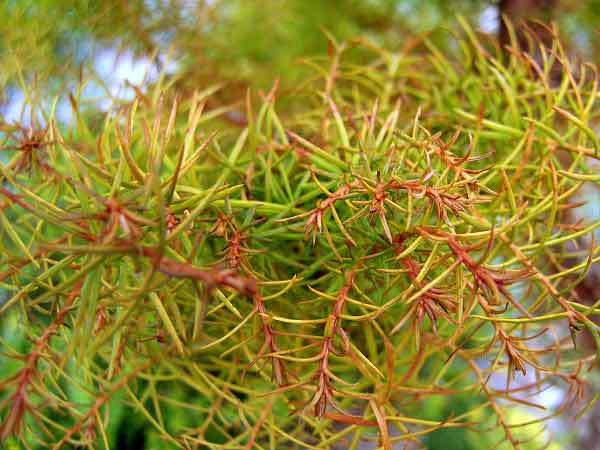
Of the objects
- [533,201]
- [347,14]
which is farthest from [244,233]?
[347,14]

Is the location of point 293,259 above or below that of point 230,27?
below

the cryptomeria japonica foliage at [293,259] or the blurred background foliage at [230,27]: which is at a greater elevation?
the blurred background foliage at [230,27]

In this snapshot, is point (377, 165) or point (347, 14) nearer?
point (377, 165)

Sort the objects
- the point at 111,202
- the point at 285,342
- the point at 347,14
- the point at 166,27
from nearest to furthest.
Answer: the point at 111,202
the point at 285,342
the point at 166,27
the point at 347,14

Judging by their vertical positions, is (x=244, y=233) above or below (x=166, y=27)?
below

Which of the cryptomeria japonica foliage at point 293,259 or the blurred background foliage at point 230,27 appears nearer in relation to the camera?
the cryptomeria japonica foliage at point 293,259

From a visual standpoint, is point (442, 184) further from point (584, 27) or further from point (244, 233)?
point (584, 27)

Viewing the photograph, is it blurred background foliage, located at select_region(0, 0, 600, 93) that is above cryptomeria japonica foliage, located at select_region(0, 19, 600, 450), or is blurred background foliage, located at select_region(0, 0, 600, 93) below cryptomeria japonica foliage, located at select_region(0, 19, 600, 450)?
above

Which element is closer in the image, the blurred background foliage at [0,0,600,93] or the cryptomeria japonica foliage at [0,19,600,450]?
the cryptomeria japonica foliage at [0,19,600,450]
